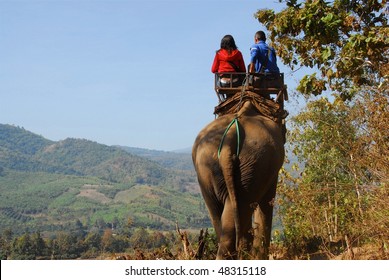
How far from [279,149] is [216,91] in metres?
1.50

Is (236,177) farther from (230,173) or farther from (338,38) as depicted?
(338,38)

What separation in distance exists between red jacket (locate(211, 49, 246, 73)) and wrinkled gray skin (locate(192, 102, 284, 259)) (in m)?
1.30

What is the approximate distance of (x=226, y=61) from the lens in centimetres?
950

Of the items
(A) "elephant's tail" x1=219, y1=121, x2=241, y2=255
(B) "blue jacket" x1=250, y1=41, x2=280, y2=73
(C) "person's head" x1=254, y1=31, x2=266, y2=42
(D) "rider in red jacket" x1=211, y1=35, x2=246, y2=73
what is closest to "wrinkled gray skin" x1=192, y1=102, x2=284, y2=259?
(A) "elephant's tail" x1=219, y1=121, x2=241, y2=255

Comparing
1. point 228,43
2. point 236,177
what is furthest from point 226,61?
point 236,177

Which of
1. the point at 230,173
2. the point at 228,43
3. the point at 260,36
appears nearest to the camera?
the point at 230,173

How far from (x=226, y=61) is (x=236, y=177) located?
7.42 feet

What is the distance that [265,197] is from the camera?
9.11m

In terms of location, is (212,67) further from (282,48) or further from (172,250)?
(282,48)

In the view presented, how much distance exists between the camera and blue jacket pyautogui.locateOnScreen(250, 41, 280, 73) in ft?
31.5

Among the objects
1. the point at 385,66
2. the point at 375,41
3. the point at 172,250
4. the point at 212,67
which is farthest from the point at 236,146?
the point at 375,41

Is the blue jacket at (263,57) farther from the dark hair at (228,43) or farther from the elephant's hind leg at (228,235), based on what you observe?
the elephant's hind leg at (228,235)

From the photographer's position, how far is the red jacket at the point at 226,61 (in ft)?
31.1

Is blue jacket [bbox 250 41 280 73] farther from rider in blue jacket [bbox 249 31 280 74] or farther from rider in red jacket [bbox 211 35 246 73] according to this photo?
rider in red jacket [bbox 211 35 246 73]
